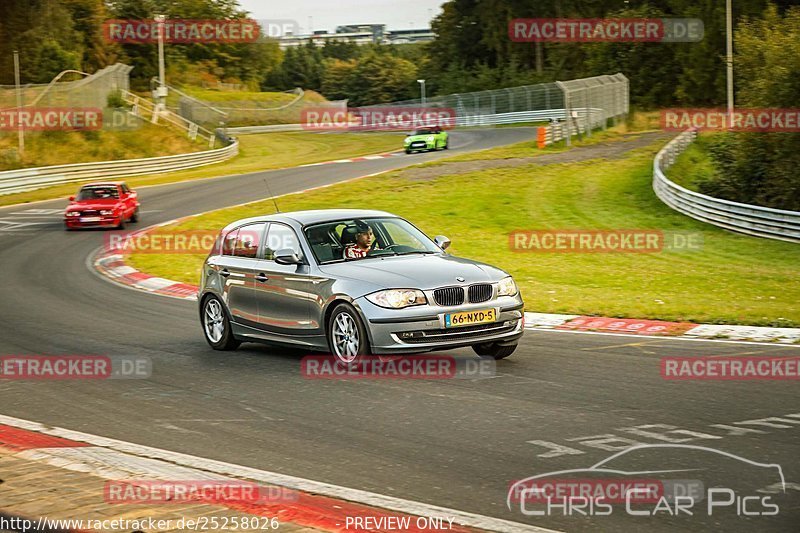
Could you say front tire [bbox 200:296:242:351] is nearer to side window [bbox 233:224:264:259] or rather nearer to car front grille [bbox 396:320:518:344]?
side window [bbox 233:224:264:259]

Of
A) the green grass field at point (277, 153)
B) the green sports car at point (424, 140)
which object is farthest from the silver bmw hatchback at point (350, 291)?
the green sports car at point (424, 140)

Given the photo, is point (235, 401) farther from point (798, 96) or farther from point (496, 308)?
point (798, 96)

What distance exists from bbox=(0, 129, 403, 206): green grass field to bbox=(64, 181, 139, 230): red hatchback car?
911cm

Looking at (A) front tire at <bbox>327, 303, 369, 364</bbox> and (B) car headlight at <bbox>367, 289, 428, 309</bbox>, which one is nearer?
(B) car headlight at <bbox>367, 289, 428, 309</bbox>

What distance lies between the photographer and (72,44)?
86812 mm

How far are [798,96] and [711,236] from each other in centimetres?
515

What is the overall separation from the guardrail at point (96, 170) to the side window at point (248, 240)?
3117cm

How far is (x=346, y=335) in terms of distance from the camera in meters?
10.8

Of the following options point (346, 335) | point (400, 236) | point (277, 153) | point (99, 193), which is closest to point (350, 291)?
point (346, 335)

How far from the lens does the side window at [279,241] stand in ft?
38.6

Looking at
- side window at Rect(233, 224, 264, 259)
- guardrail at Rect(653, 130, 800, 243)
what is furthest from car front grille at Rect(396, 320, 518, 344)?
guardrail at Rect(653, 130, 800, 243)

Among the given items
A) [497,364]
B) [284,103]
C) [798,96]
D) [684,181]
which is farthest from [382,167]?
[284,103]

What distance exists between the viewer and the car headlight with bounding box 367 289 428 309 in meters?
10.4

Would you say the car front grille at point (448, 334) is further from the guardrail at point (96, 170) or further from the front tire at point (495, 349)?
the guardrail at point (96, 170)
